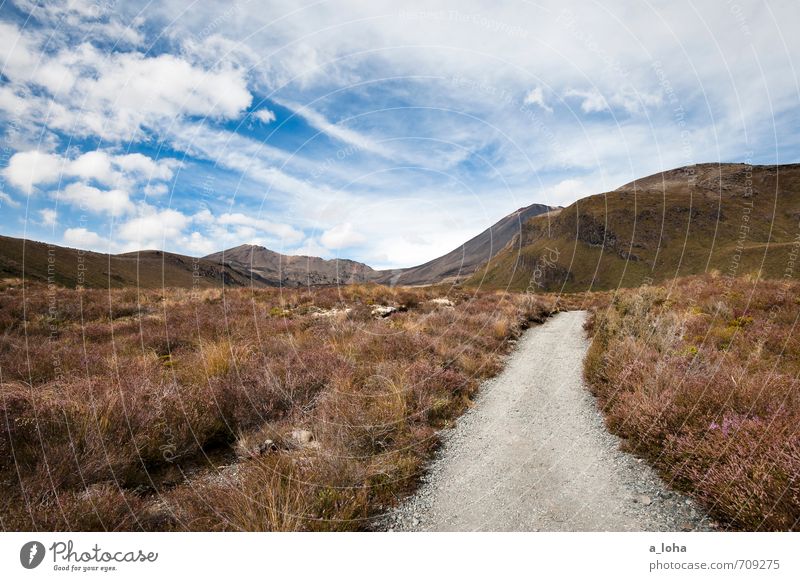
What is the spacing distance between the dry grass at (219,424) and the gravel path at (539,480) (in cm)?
46

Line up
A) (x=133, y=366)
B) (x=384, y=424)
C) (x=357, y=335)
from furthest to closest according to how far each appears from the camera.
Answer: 1. (x=357, y=335)
2. (x=133, y=366)
3. (x=384, y=424)

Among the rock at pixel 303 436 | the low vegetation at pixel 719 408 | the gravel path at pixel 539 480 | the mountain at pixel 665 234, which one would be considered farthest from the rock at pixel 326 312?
the mountain at pixel 665 234

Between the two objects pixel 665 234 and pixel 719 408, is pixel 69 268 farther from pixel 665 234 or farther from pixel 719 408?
pixel 665 234

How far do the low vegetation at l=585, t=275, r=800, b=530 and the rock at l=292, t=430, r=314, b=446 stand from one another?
485 centimetres

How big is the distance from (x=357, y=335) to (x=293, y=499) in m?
6.93

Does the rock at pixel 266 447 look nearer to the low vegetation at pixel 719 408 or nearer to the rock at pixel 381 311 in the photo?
the low vegetation at pixel 719 408

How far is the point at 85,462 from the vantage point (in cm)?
382

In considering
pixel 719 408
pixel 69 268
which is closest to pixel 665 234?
pixel 719 408

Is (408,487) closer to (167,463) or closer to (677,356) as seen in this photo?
(167,463)

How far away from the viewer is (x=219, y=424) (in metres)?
5.38

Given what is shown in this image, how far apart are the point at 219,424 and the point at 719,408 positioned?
7403 millimetres

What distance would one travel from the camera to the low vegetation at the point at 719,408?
129 inches

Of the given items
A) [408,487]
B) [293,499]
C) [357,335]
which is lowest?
[408,487]
